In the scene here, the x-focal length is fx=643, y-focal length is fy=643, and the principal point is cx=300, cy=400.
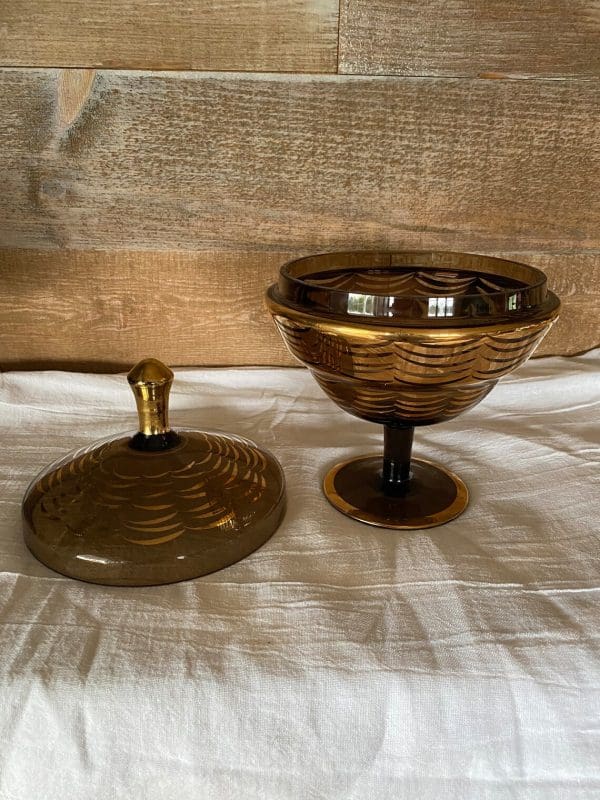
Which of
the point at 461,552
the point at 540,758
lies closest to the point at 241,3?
the point at 461,552

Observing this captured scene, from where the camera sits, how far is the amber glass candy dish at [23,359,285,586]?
388mm

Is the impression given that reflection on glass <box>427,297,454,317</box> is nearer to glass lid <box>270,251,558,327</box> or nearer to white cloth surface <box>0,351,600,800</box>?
glass lid <box>270,251,558,327</box>

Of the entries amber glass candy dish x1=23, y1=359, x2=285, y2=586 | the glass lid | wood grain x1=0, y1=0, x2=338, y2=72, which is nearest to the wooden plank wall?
wood grain x1=0, y1=0, x2=338, y2=72

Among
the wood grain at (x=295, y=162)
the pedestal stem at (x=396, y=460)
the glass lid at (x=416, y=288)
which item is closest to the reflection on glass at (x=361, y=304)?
the glass lid at (x=416, y=288)

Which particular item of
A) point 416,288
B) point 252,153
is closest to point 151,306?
point 252,153

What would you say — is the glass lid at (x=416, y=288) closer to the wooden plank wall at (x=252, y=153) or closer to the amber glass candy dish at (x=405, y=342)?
the amber glass candy dish at (x=405, y=342)

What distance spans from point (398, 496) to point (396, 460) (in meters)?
0.03

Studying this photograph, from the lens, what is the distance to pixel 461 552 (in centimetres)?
43

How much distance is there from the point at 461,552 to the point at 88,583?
0.79 feet

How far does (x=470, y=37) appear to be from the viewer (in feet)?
2.06

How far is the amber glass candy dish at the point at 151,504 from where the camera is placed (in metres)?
0.39

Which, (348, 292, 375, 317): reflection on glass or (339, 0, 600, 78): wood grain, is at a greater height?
(339, 0, 600, 78): wood grain

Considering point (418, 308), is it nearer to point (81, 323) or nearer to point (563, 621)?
point (563, 621)

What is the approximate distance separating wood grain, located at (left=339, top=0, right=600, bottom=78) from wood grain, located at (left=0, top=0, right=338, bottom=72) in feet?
0.10
